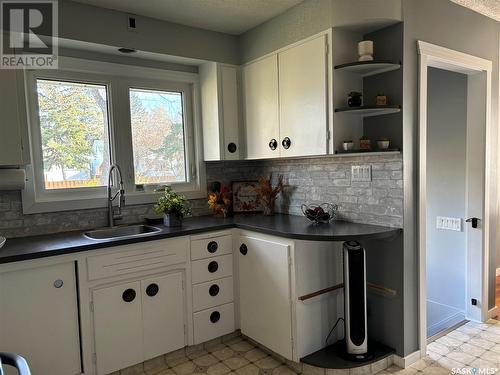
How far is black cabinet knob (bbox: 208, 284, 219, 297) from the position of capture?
8.54 feet

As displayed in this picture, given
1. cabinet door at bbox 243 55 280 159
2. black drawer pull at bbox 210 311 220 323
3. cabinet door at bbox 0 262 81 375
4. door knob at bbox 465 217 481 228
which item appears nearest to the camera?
cabinet door at bbox 0 262 81 375

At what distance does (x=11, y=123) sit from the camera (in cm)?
210

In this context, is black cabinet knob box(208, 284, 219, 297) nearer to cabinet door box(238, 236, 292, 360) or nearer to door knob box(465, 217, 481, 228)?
cabinet door box(238, 236, 292, 360)

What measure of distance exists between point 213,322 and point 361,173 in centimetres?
148

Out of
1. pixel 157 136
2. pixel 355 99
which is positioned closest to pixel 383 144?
pixel 355 99

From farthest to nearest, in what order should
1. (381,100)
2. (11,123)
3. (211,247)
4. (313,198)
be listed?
(313,198), (211,247), (381,100), (11,123)

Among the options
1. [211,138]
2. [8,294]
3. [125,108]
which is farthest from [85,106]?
[8,294]

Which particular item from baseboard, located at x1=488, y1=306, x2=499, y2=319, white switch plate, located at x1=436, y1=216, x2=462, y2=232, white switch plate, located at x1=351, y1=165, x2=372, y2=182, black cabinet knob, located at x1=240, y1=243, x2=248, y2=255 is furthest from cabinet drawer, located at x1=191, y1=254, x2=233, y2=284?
baseboard, located at x1=488, y1=306, x2=499, y2=319

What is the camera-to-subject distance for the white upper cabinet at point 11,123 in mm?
2070

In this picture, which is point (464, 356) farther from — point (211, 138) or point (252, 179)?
point (211, 138)

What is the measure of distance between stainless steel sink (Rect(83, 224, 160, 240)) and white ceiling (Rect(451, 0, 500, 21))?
8.82 feet

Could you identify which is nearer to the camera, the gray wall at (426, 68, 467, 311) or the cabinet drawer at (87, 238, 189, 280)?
the cabinet drawer at (87, 238, 189, 280)

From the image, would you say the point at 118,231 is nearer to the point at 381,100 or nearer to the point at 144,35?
the point at 144,35

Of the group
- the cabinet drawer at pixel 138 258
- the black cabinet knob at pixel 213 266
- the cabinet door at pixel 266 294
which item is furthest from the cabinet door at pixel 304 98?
the cabinet drawer at pixel 138 258
